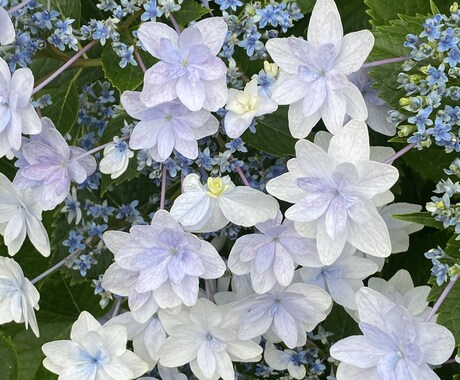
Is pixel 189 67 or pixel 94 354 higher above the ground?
pixel 189 67

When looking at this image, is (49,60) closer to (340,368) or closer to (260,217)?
(260,217)

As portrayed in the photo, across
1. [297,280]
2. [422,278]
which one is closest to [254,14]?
[297,280]

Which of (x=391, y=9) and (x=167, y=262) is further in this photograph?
(x=391, y=9)

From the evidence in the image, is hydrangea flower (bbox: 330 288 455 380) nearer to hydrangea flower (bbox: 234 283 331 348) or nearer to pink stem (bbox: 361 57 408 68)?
hydrangea flower (bbox: 234 283 331 348)

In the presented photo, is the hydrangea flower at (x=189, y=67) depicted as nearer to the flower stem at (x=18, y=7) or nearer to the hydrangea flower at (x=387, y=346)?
the flower stem at (x=18, y=7)

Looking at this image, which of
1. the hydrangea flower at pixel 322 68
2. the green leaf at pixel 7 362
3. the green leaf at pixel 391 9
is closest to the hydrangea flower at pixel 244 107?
the hydrangea flower at pixel 322 68

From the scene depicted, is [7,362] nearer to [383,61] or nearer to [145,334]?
[145,334]

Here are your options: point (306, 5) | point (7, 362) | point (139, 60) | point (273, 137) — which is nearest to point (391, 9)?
point (306, 5)
